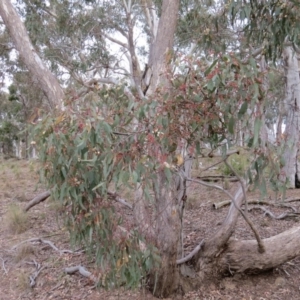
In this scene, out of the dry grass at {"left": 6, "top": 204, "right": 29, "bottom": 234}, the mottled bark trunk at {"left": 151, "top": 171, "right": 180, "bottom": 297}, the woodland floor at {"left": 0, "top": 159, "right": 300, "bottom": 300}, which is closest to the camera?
the mottled bark trunk at {"left": 151, "top": 171, "right": 180, "bottom": 297}

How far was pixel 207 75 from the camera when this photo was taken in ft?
7.00

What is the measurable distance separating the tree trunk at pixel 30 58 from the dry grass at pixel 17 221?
205cm

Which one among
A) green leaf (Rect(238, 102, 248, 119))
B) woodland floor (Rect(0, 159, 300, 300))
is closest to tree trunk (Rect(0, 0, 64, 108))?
woodland floor (Rect(0, 159, 300, 300))

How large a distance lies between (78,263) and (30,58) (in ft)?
7.21

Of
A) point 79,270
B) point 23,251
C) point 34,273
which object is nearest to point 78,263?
point 79,270

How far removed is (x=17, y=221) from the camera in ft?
17.3

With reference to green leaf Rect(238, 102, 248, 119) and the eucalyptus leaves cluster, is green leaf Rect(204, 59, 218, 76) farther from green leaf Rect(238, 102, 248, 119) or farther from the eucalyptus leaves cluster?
green leaf Rect(238, 102, 248, 119)

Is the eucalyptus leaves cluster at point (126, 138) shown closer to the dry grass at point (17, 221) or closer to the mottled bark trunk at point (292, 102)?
the dry grass at point (17, 221)

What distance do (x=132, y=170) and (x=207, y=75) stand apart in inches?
25.8

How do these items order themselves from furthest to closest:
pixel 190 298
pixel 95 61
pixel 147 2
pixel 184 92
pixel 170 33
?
pixel 95 61
pixel 147 2
pixel 170 33
pixel 190 298
pixel 184 92

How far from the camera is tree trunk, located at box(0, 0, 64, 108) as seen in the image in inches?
156

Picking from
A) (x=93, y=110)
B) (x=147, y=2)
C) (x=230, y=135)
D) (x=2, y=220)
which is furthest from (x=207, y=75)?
(x=147, y=2)

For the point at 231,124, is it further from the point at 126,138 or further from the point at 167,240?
the point at 167,240

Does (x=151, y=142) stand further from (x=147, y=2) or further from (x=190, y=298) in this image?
(x=147, y=2)
